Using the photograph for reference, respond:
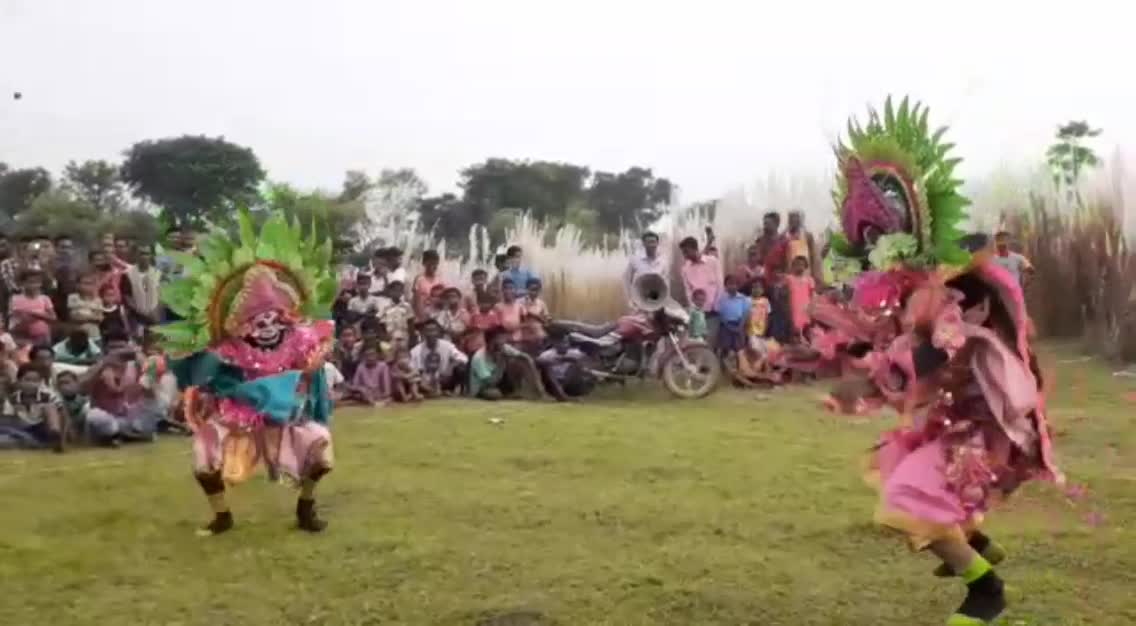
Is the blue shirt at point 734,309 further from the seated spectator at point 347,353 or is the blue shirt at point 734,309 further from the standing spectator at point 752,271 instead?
the seated spectator at point 347,353

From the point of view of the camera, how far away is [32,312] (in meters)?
10.3

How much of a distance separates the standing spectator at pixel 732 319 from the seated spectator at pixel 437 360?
253cm

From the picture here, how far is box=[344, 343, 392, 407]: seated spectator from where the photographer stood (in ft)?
38.1

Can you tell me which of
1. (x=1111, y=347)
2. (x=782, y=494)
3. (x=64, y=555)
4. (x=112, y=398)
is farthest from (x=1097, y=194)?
(x=64, y=555)

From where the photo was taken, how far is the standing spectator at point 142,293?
11102 millimetres

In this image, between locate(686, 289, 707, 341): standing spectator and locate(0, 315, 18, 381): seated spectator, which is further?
locate(686, 289, 707, 341): standing spectator

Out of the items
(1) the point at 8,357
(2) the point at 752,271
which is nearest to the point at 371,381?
(1) the point at 8,357

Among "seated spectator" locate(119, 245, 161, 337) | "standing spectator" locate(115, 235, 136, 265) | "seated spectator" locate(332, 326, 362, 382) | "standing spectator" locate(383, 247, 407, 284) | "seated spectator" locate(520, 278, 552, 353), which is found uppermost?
"standing spectator" locate(115, 235, 136, 265)

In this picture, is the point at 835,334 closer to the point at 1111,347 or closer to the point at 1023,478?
the point at 1023,478

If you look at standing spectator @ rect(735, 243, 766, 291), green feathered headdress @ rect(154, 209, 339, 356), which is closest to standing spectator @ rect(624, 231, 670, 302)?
standing spectator @ rect(735, 243, 766, 291)

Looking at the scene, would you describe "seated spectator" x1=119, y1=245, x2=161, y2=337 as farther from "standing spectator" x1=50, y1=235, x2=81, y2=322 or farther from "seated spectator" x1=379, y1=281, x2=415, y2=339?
"seated spectator" x1=379, y1=281, x2=415, y2=339

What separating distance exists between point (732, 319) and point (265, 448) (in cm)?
685

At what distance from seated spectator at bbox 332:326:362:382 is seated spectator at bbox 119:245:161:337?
1.57 metres

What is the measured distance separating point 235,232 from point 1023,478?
13.3ft
